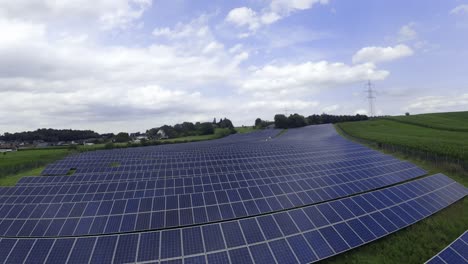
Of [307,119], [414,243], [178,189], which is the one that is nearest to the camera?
[414,243]

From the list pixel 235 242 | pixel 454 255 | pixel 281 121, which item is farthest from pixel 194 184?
pixel 281 121

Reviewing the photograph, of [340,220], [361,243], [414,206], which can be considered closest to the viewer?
[361,243]

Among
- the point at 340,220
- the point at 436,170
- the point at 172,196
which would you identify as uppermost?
the point at 172,196

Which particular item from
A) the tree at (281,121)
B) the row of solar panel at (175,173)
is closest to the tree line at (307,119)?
the tree at (281,121)

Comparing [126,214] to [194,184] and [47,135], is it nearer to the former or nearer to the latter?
[194,184]

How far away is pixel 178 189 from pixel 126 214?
490 cm

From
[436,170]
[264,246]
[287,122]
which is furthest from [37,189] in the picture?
[287,122]

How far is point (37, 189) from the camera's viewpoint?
24469 millimetres

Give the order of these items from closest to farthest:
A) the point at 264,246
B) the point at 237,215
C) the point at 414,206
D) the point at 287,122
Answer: the point at 264,246 → the point at 237,215 → the point at 414,206 → the point at 287,122

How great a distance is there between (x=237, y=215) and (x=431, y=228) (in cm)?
1282

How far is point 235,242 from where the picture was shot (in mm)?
12406

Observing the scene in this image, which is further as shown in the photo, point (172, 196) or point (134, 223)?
point (172, 196)

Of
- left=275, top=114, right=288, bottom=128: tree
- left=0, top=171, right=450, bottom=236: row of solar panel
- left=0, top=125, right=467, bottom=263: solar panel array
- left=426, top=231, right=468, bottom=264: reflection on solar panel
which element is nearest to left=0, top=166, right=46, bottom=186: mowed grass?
left=0, top=125, right=467, bottom=263: solar panel array

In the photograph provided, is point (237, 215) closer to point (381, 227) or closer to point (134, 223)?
point (134, 223)
